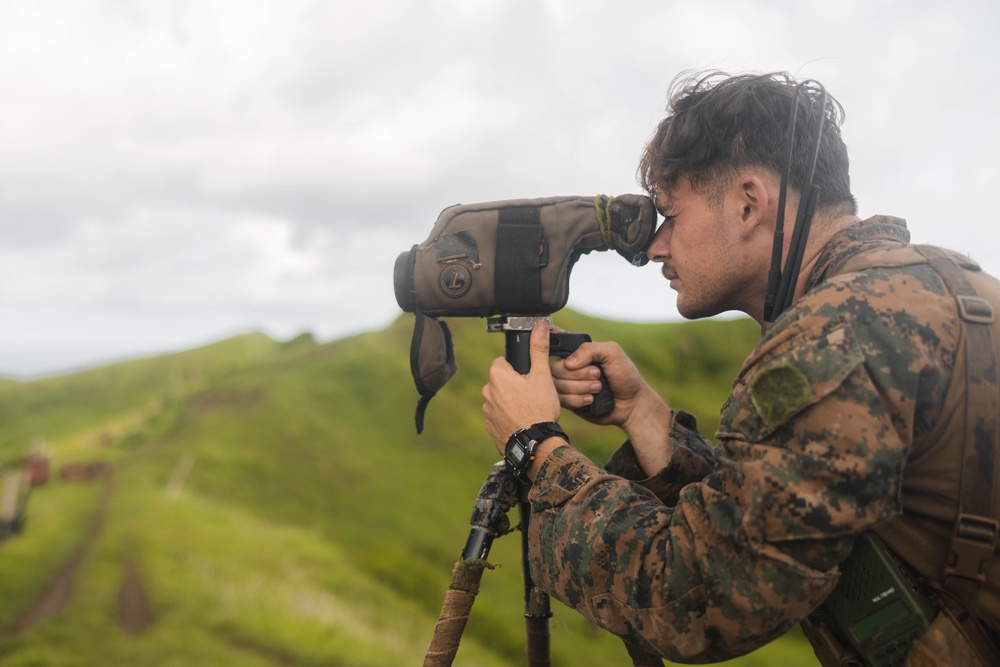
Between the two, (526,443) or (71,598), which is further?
(71,598)

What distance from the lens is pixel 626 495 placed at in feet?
7.20

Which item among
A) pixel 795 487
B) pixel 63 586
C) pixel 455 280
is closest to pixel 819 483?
pixel 795 487

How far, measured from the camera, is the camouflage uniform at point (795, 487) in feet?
5.89

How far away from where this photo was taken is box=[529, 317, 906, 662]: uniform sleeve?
1790 millimetres

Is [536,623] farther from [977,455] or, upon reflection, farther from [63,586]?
[63,586]

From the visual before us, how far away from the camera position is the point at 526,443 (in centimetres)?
252

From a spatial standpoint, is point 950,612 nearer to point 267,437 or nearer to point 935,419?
point 935,419

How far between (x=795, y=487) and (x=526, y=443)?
0.98m

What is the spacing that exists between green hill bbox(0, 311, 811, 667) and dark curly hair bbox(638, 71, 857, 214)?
7.62ft

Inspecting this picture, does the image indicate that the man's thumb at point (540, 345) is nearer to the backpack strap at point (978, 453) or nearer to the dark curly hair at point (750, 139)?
the dark curly hair at point (750, 139)

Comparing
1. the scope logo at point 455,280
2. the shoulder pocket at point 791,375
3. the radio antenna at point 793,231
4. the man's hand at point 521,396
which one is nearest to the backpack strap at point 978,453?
the shoulder pocket at point 791,375

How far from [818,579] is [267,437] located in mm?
14257

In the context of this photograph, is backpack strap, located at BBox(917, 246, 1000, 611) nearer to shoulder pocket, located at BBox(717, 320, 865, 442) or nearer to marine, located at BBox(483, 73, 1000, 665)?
marine, located at BBox(483, 73, 1000, 665)

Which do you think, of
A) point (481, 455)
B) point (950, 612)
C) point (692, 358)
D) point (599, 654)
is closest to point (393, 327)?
point (481, 455)
